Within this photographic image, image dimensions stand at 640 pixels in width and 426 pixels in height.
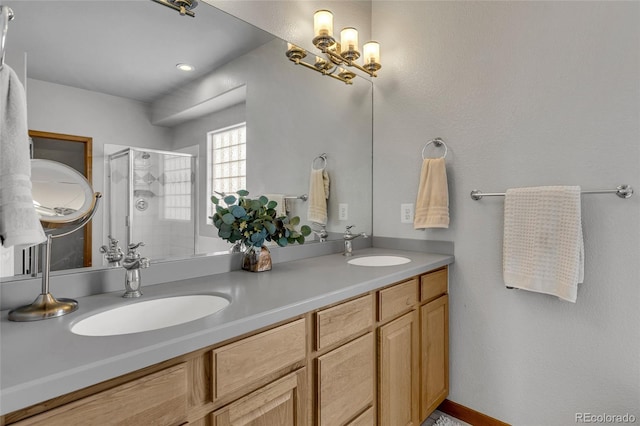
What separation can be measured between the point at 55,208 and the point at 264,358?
2.39 ft

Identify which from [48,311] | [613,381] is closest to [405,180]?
[613,381]

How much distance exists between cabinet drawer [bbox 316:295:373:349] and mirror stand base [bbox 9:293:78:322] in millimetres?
697

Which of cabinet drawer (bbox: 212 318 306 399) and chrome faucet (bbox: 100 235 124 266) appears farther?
chrome faucet (bbox: 100 235 124 266)

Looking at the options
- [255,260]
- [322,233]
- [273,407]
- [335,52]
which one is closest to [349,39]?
[335,52]

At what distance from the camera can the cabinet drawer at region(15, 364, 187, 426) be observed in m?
0.59

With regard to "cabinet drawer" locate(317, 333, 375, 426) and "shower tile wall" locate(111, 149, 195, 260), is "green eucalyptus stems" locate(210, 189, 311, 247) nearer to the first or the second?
"shower tile wall" locate(111, 149, 195, 260)

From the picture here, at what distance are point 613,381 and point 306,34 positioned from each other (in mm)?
2174

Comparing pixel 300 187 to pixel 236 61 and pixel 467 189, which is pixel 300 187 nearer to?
pixel 236 61

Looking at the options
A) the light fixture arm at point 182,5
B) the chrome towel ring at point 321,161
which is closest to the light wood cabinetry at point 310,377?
Answer: the chrome towel ring at point 321,161

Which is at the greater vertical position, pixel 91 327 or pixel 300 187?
pixel 300 187

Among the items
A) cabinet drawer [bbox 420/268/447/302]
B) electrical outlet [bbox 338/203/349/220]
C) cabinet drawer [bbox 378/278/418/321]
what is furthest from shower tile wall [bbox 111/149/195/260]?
cabinet drawer [bbox 420/268/447/302]

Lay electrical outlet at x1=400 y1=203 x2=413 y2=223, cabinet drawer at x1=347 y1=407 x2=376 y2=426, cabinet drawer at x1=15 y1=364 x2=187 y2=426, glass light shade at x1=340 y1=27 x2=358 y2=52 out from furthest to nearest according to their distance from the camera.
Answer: electrical outlet at x1=400 y1=203 x2=413 y2=223 < glass light shade at x1=340 y1=27 x2=358 y2=52 < cabinet drawer at x1=347 y1=407 x2=376 y2=426 < cabinet drawer at x1=15 y1=364 x2=187 y2=426

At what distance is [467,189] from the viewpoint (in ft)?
5.97

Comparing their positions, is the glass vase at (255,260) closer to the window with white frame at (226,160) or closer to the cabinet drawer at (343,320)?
the window with white frame at (226,160)
